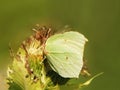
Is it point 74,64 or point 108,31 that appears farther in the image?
point 108,31

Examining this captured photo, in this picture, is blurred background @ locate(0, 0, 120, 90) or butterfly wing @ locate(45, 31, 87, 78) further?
blurred background @ locate(0, 0, 120, 90)

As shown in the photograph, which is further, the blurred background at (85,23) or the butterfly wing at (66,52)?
the blurred background at (85,23)

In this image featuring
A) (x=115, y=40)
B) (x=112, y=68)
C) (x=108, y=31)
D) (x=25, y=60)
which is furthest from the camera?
(x=108, y=31)

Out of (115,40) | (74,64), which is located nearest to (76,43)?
(74,64)

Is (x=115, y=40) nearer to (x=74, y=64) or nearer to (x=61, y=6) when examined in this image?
(x=61, y=6)
